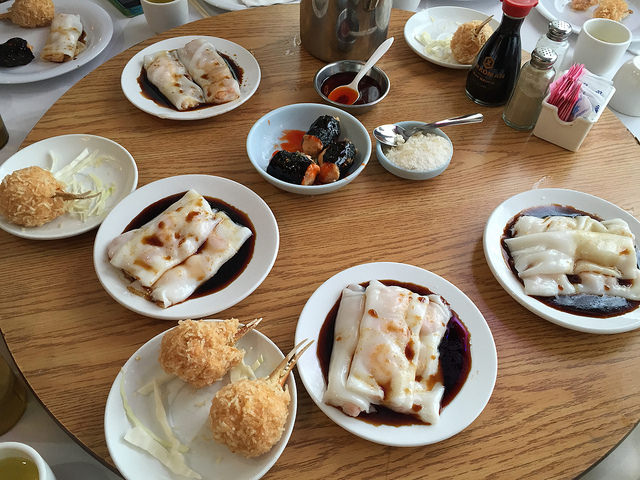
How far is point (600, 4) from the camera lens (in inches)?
106

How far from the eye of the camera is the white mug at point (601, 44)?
2.31m

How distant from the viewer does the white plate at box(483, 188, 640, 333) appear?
145 centimetres

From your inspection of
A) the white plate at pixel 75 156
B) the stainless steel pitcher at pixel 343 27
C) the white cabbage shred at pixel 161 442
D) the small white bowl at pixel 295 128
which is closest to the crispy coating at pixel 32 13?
the white plate at pixel 75 156

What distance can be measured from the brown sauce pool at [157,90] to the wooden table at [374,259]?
7 centimetres

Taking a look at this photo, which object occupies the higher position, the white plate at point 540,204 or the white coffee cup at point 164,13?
the white coffee cup at point 164,13

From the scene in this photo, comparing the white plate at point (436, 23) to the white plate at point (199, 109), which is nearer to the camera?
the white plate at point (199, 109)

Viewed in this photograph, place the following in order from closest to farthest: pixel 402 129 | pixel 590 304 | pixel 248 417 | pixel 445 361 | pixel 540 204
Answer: pixel 248 417
pixel 445 361
pixel 590 304
pixel 540 204
pixel 402 129

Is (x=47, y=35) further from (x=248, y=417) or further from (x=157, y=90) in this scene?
(x=248, y=417)

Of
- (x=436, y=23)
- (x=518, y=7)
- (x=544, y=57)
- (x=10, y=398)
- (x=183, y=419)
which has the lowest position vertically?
(x=10, y=398)

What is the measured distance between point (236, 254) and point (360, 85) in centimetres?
101

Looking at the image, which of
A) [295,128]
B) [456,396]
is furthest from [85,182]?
[456,396]

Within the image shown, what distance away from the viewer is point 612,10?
2592 mm

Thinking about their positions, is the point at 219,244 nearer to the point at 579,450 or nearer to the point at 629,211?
the point at 579,450

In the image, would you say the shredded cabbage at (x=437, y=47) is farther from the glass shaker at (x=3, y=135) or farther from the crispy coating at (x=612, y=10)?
the glass shaker at (x=3, y=135)
